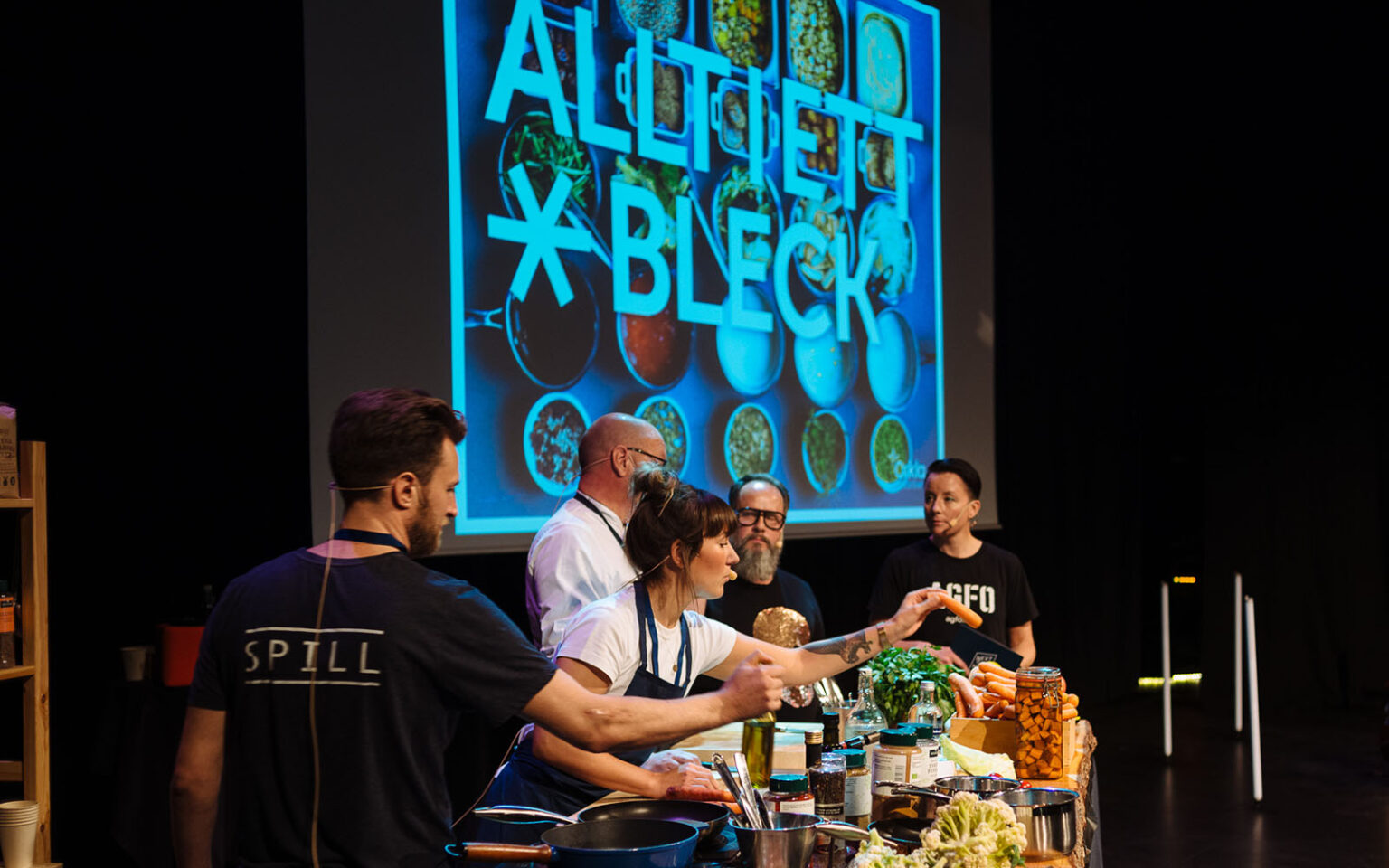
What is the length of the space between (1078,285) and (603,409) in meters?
4.77

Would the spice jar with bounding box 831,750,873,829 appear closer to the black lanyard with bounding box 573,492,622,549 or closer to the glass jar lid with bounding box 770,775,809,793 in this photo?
the glass jar lid with bounding box 770,775,809,793

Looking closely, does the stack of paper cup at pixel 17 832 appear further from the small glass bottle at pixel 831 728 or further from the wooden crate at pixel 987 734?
the wooden crate at pixel 987 734

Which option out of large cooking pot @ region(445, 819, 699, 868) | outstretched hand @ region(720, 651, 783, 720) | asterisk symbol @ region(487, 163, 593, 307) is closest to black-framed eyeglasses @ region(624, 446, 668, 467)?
asterisk symbol @ region(487, 163, 593, 307)

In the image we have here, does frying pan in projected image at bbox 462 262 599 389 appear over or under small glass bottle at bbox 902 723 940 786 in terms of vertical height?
over

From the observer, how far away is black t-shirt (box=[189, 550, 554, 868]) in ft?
5.33

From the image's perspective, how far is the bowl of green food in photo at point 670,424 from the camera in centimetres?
456

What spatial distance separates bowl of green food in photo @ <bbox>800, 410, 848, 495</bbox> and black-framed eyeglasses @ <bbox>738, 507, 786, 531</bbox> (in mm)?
1294

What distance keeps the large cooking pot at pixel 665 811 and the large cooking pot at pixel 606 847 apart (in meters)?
0.08

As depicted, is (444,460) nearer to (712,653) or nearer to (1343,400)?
(712,653)

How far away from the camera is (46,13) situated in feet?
11.5

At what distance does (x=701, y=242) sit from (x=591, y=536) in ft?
6.53

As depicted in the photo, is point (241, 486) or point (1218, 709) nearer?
point (241, 486)

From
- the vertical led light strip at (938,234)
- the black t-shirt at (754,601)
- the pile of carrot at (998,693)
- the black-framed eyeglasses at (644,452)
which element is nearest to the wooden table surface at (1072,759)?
the pile of carrot at (998,693)

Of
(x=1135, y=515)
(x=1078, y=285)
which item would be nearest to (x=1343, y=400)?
(x=1135, y=515)
